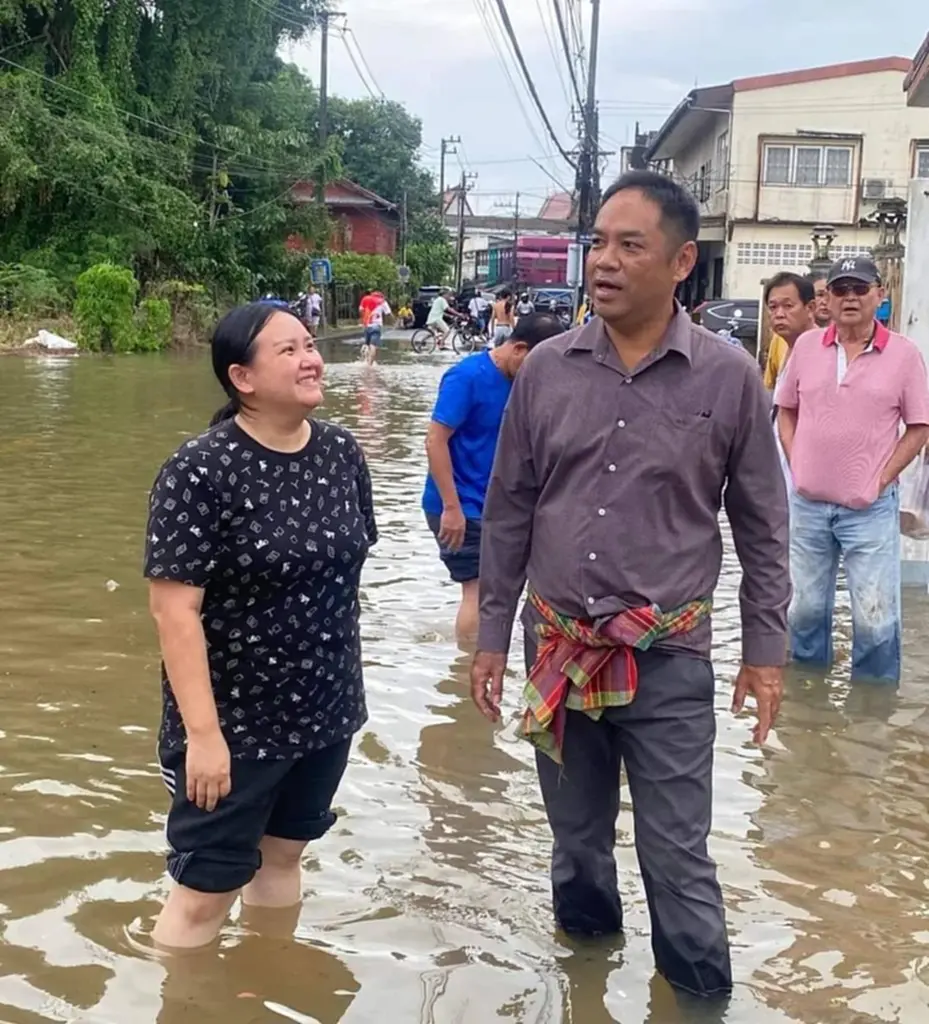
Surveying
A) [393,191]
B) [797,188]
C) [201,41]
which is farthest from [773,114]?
[393,191]

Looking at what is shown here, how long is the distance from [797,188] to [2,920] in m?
39.1

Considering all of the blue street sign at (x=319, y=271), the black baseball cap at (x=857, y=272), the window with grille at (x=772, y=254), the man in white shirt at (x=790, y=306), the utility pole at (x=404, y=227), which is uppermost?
the utility pole at (x=404, y=227)

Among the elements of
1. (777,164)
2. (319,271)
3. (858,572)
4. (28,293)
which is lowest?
(858,572)

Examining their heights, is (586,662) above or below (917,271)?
below

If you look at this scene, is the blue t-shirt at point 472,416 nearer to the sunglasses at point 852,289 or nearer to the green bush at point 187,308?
the sunglasses at point 852,289

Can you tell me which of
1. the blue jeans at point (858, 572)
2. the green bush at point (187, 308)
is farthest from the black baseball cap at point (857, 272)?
the green bush at point (187, 308)

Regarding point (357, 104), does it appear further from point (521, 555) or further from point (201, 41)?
point (521, 555)

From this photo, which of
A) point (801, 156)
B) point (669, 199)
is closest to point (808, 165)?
point (801, 156)

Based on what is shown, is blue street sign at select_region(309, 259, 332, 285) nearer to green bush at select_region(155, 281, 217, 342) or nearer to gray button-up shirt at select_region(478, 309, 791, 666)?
green bush at select_region(155, 281, 217, 342)

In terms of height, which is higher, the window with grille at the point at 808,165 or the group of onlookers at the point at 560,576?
the window with grille at the point at 808,165

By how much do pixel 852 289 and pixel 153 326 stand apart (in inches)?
1025

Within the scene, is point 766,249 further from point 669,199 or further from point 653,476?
point 653,476

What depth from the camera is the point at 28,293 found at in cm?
2986

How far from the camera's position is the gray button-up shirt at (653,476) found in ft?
10.2
